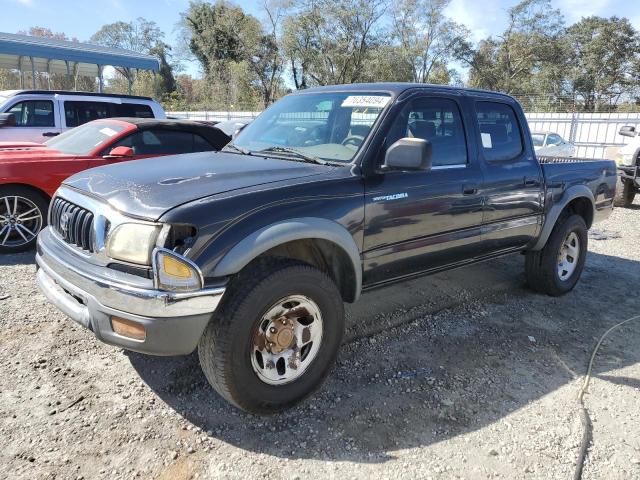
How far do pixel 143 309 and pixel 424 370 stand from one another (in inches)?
76.7

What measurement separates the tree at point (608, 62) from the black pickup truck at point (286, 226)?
123ft

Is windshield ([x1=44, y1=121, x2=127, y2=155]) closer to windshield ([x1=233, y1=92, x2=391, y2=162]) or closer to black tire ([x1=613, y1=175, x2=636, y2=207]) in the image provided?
windshield ([x1=233, y1=92, x2=391, y2=162])

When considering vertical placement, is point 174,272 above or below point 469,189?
below

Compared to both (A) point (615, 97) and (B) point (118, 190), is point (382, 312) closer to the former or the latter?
(B) point (118, 190)

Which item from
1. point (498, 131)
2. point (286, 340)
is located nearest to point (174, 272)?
Answer: point (286, 340)

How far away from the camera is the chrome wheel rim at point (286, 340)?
270 cm

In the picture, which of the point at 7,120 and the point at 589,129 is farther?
the point at 589,129

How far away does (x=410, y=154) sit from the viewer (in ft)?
9.80

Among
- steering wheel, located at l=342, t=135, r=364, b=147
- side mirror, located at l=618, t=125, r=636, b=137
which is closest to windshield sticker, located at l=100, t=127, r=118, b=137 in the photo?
steering wheel, located at l=342, t=135, r=364, b=147

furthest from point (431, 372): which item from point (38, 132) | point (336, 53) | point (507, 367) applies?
point (336, 53)

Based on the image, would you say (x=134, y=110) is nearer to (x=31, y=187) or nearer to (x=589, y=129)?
(x=31, y=187)

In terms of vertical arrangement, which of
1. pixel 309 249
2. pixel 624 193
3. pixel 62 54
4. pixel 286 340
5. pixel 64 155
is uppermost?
pixel 62 54

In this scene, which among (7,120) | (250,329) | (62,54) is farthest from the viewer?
(62,54)

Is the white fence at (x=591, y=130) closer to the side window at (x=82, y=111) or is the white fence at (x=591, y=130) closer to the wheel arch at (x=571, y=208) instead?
the wheel arch at (x=571, y=208)
